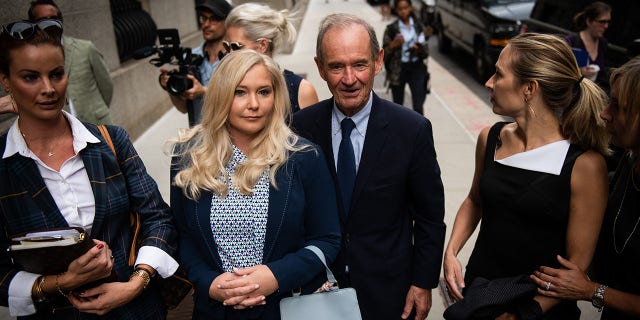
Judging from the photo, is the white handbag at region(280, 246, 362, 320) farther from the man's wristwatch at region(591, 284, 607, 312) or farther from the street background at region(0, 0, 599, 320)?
the street background at region(0, 0, 599, 320)

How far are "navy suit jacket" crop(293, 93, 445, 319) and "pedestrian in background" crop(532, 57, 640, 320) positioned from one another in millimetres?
480

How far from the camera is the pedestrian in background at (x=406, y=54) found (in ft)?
23.0

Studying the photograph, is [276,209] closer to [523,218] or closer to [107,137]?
[107,137]

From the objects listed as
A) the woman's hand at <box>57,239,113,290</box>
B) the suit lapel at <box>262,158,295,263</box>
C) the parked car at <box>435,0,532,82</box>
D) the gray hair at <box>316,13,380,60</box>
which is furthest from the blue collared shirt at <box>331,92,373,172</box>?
the parked car at <box>435,0,532,82</box>

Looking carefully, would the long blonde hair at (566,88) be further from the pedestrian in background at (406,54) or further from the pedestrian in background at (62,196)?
the pedestrian in background at (406,54)

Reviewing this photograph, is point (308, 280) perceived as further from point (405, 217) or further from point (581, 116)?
point (581, 116)

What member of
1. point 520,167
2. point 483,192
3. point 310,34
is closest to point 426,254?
point 483,192

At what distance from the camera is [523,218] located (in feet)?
7.02

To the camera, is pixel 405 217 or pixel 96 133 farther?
pixel 405 217

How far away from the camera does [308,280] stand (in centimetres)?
197

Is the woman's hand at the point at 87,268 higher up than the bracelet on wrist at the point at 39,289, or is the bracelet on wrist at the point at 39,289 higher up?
the woman's hand at the point at 87,268

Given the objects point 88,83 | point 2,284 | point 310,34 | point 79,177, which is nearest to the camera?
point 2,284

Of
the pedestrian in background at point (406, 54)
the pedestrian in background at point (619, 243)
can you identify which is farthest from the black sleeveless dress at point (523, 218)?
the pedestrian in background at point (406, 54)

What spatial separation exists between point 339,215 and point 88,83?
331 centimetres
